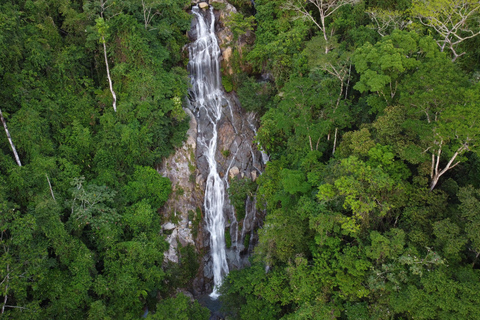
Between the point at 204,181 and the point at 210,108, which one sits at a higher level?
the point at 210,108

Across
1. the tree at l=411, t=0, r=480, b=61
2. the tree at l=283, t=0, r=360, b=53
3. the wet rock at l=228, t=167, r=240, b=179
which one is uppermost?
the tree at l=411, t=0, r=480, b=61

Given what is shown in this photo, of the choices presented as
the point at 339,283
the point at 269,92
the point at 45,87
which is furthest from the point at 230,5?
the point at 339,283

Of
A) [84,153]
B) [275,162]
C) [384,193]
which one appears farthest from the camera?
[275,162]

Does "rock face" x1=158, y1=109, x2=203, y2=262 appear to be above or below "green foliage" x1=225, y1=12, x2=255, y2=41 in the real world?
below

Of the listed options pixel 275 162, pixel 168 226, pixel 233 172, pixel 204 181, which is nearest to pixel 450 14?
pixel 275 162

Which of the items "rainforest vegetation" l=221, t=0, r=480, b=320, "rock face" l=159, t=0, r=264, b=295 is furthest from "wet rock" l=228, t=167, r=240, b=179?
"rainforest vegetation" l=221, t=0, r=480, b=320

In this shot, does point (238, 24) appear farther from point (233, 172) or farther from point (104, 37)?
point (233, 172)

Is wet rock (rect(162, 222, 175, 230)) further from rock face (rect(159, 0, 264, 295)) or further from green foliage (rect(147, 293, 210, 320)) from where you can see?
→ green foliage (rect(147, 293, 210, 320))
